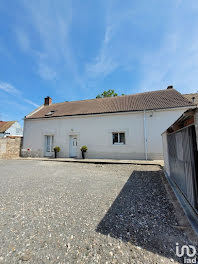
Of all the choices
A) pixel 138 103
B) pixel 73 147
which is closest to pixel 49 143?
pixel 73 147

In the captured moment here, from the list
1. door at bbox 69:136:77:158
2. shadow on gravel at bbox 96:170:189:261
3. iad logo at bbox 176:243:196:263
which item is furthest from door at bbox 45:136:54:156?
iad logo at bbox 176:243:196:263

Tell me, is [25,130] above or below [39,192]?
above

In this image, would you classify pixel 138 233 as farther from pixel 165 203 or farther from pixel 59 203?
pixel 59 203

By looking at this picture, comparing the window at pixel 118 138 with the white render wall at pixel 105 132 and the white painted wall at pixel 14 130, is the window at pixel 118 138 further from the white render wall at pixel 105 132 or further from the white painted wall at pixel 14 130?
the white painted wall at pixel 14 130

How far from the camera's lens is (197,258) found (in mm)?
1426

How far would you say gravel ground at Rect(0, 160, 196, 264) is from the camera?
147 cm

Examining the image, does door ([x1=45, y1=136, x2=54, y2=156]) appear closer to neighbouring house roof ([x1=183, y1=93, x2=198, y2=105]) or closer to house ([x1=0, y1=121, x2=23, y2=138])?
house ([x1=0, y1=121, x2=23, y2=138])

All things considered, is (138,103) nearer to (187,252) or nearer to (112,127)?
(112,127)

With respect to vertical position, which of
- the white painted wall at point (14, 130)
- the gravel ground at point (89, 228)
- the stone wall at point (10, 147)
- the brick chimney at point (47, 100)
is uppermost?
the brick chimney at point (47, 100)

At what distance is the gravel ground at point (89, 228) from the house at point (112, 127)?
637cm

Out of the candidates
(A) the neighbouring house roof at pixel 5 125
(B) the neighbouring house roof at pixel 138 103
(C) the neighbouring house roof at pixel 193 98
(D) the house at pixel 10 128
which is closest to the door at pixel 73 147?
(B) the neighbouring house roof at pixel 138 103

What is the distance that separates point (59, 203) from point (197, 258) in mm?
2577

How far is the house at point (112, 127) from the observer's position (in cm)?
921

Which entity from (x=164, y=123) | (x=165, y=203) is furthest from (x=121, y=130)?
(x=165, y=203)
